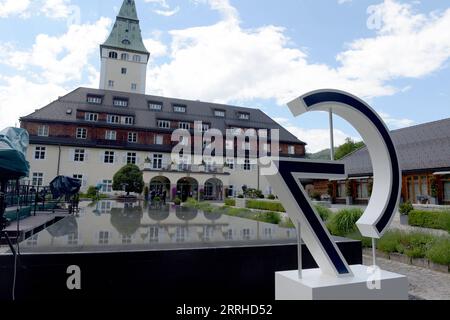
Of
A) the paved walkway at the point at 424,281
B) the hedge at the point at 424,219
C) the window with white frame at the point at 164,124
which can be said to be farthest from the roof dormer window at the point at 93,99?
the paved walkway at the point at 424,281

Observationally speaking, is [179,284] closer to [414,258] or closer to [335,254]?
[335,254]

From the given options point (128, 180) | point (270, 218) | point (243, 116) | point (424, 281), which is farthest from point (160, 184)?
point (424, 281)

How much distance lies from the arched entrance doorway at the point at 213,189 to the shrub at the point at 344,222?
2792 centimetres

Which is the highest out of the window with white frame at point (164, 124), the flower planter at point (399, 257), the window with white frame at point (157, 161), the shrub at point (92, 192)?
the window with white frame at point (164, 124)

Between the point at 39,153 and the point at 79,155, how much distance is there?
397 cm

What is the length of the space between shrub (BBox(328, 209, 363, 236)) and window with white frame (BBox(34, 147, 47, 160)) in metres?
33.3

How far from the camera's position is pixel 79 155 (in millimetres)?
A: 35406

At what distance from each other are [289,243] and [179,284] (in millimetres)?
2065

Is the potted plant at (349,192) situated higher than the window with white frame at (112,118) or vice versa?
the window with white frame at (112,118)

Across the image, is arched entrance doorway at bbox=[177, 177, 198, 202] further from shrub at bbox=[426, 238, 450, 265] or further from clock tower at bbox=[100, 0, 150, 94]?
shrub at bbox=[426, 238, 450, 265]

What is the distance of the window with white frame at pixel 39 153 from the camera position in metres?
34.1

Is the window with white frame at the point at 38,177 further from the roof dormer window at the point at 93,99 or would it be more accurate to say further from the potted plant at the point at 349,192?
the potted plant at the point at 349,192
